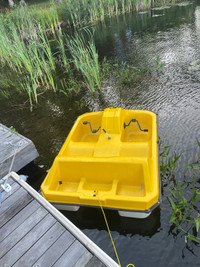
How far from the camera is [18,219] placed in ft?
7.24

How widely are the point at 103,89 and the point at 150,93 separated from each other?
1.23m

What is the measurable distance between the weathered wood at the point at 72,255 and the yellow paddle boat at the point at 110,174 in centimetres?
52

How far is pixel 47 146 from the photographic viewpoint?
3.97 m

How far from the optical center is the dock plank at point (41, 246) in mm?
1834

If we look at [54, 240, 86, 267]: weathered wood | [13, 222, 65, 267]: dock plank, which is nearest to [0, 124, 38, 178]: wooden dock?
[13, 222, 65, 267]: dock plank

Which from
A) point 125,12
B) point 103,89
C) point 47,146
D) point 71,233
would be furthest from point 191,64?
point 125,12

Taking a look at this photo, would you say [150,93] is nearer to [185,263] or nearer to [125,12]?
[185,263]

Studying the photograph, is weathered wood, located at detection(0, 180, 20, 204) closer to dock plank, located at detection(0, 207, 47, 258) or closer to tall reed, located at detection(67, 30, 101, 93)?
dock plank, located at detection(0, 207, 47, 258)

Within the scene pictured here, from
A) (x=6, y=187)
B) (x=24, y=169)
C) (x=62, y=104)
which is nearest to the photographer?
(x=6, y=187)

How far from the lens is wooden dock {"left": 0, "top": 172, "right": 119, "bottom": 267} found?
1.79m

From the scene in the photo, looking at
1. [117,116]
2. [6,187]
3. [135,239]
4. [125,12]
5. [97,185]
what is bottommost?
[135,239]

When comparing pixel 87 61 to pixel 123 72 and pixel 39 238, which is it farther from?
pixel 39 238

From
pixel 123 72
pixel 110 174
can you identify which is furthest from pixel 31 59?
pixel 110 174

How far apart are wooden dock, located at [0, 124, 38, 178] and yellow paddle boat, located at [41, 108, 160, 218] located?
0.67m
